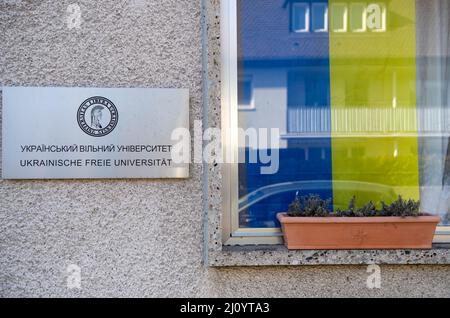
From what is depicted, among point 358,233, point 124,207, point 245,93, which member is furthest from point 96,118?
point 358,233

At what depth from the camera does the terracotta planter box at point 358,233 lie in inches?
129

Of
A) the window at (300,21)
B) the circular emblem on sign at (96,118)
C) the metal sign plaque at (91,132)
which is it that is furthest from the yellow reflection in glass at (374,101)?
the circular emblem on sign at (96,118)

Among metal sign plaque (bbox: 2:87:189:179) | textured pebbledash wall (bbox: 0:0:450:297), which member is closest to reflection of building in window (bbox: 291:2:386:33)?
textured pebbledash wall (bbox: 0:0:450:297)

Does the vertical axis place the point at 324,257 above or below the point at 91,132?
below

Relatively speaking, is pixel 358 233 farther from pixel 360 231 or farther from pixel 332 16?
pixel 332 16

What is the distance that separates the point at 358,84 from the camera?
3.79 m

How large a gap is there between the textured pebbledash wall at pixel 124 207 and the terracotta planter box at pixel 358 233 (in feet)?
0.63

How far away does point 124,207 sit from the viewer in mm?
3340

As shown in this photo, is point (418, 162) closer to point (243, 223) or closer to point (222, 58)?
point (243, 223)

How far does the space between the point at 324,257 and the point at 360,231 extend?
304mm

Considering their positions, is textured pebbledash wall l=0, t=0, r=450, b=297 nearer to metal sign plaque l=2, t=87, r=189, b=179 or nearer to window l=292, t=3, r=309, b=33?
metal sign plaque l=2, t=87, r=189, b=179
